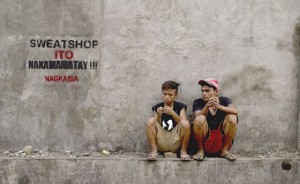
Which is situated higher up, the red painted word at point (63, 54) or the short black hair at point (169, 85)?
the red painted word at point (63, 54)

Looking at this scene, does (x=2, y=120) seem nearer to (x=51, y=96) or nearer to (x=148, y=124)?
(x=51, y=96)

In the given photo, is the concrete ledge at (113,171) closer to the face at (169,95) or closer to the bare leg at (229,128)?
the bare leg at (229,128)

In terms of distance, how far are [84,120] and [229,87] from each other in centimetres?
173

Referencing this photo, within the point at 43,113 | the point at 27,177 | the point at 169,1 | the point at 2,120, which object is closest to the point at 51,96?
the point at 43,113

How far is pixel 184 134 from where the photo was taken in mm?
5184

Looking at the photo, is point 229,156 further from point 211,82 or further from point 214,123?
point 211,82

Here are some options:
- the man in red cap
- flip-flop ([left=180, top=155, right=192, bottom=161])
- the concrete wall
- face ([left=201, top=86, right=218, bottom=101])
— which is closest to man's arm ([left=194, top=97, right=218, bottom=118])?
the man in red cap

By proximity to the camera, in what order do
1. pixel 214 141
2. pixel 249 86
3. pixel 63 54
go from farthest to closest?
pixel 249 86
pixel 63 54
pixel 214 141

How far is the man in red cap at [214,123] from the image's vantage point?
5.12 metres

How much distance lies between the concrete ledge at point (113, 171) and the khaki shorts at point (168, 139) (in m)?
0.18

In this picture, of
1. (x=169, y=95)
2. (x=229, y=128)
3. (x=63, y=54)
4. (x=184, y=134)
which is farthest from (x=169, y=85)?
(x=63, y=54)

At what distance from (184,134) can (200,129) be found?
0.62ft

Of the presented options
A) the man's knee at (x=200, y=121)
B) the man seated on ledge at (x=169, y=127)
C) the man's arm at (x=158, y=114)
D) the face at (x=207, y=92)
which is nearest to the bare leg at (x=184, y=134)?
the man seated on ledge at (x=169, y=127)

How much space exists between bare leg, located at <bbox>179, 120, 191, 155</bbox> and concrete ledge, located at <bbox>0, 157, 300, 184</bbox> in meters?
0.17
